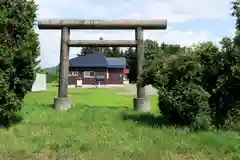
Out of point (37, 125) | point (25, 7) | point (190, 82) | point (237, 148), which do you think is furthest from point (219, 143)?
point (25, 7)

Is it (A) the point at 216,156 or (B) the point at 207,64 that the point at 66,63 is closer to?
(B) the point at 207,64

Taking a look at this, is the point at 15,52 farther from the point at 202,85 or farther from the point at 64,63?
the point at 202,85

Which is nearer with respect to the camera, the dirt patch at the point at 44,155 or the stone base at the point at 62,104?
the dirt patch at the point at 44,155

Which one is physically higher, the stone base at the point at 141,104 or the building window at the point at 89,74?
the building window at the point at 89,74

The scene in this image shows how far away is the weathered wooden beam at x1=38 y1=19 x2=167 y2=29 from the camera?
13.7 meters

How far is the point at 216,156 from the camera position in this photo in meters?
6.63

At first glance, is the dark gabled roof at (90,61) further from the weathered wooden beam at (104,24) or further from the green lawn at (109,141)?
the green lawn at (109,141)

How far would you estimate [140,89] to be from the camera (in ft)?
44.0

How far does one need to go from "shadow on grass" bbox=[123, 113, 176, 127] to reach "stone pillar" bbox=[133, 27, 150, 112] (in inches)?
47.7

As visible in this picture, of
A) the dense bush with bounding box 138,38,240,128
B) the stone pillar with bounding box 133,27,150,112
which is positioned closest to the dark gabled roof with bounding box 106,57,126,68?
the stone pillar with bounding box 133,27,150,112

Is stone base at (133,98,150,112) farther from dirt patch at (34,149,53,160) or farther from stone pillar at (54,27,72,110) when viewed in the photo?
dirt patch at (34,149,53,160)

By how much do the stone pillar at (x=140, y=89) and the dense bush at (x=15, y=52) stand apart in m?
4.87

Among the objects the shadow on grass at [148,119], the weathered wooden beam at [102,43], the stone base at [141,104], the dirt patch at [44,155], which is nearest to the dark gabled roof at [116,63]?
the weathered wooden beam at [102,43]

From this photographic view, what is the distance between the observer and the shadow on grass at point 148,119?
983 cm
